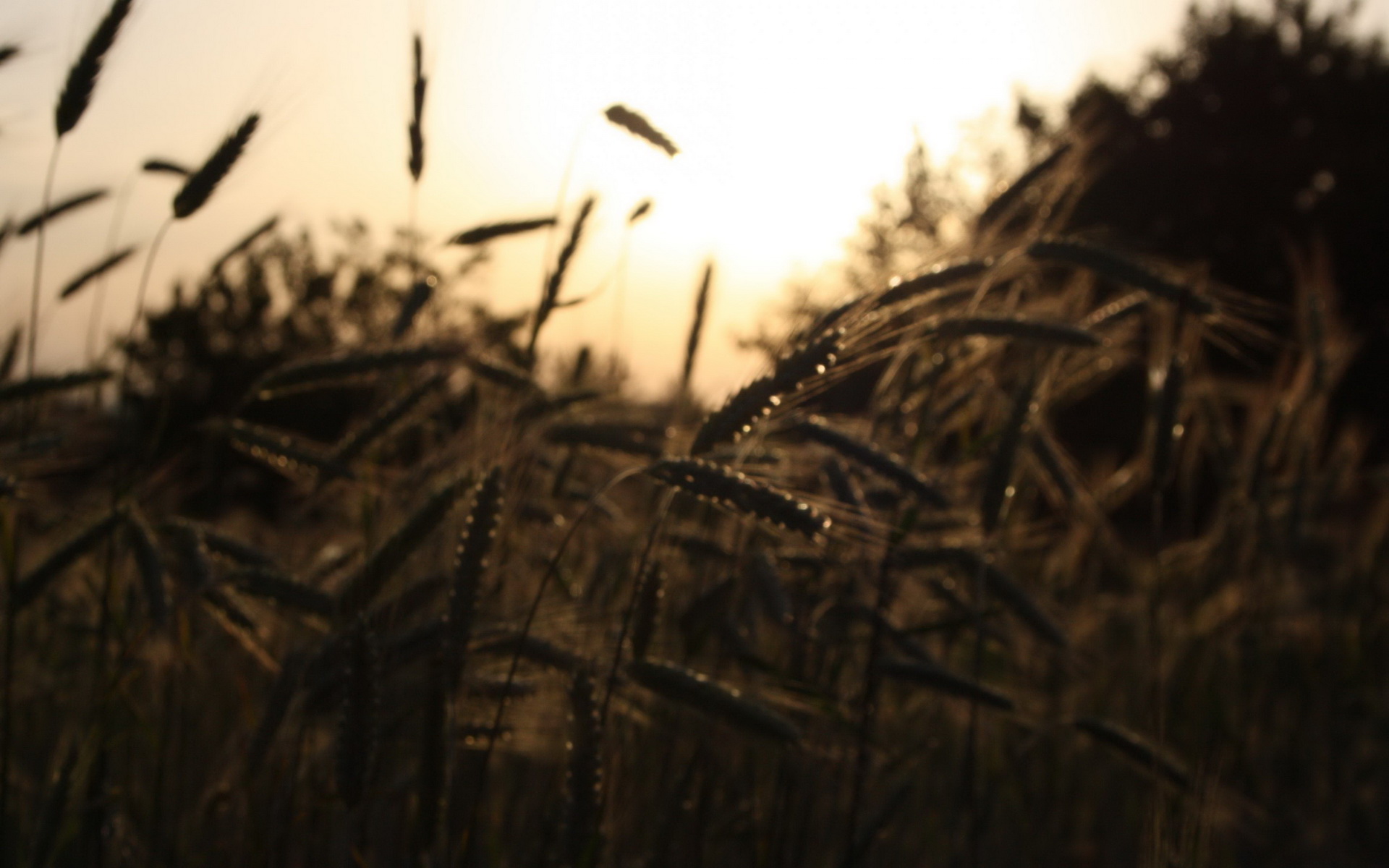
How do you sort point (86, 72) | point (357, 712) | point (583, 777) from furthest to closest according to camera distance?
1. point (86, 72)
2. point (583, 777)
3. point (357, 712)

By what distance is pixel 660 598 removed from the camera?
1.89 meters

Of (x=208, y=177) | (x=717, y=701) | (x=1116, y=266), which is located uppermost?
(x=1116, y=266)

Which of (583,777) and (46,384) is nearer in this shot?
(583,777)

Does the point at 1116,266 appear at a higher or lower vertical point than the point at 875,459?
higher

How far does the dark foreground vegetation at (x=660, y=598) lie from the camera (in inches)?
66.6

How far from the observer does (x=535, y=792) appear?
8.12 ft

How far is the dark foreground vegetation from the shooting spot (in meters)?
1.69

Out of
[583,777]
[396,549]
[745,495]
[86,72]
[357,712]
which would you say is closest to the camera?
[745,495]

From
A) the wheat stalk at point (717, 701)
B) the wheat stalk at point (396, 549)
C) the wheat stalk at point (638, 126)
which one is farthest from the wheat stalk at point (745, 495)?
the wheat stalk at point (638, 126)

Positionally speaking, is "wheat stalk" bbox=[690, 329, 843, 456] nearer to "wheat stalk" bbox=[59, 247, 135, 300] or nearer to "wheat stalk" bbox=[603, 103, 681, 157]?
"wheat stalk" bbox=[603, 103, 681, 157]

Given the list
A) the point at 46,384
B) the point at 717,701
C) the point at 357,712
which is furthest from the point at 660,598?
the point at 46,384

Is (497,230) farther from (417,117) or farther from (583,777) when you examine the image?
(583,777)

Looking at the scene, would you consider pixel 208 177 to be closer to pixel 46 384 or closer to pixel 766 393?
pixel 46 384

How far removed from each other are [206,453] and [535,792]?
170 centimetres
